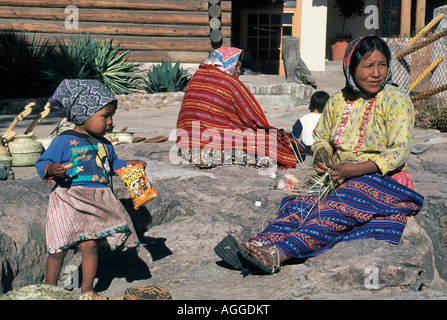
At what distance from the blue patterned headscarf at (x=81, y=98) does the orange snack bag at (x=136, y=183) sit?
372 millimetres

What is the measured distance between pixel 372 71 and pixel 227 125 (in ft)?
8.57

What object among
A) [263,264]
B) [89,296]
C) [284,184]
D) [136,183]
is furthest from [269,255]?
[284,184]

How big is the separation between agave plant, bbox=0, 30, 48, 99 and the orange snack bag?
9173mm

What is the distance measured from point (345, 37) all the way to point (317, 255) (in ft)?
55.2

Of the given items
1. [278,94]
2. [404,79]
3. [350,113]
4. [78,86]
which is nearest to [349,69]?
[350,113]

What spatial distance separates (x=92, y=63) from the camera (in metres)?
12.0

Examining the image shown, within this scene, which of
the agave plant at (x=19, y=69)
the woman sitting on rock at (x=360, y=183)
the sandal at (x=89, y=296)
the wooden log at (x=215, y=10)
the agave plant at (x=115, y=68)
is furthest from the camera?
the wooden log at (x=215, y=10)

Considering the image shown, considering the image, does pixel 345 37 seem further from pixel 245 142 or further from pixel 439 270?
pixel 439 270

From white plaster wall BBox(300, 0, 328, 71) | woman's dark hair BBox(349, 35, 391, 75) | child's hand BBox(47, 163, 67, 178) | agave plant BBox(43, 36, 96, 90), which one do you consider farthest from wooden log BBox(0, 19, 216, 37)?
child's hand BBox(47, 163, 67, 178)

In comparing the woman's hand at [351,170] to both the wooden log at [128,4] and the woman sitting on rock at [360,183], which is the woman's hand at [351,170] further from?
the wooden log at [128,4]

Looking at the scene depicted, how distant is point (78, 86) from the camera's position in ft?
10.6

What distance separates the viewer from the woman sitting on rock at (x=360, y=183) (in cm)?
338

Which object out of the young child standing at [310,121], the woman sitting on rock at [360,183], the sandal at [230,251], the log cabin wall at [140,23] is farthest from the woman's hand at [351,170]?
the log cabin wall at [140,23]

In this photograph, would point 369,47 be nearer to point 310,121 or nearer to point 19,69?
point 310,121
